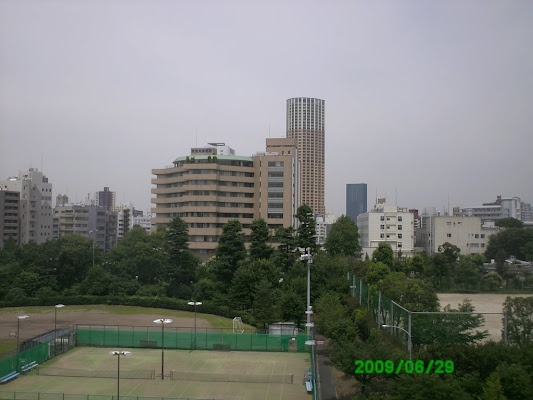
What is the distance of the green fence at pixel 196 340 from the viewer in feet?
110

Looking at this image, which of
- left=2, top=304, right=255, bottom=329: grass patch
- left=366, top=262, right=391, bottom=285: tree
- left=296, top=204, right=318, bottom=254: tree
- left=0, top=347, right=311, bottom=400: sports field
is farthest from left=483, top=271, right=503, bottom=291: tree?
left=0, top=347, right=311, bottom=400: sports field

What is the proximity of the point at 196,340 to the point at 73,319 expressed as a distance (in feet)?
48.3

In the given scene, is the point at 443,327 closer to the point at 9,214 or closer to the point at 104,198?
the point at 9,214

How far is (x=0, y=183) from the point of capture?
98.5 meters

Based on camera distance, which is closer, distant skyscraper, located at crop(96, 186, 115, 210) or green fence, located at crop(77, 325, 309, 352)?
green fence, located at crop(77, 325, 309, 352)

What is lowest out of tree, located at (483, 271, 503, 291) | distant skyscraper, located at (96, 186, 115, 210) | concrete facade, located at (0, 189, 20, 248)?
tree, located at (483, 271, 503, 291)

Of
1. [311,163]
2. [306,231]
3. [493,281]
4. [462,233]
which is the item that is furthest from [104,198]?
[493,281]

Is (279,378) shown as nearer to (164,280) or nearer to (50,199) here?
(164,280)

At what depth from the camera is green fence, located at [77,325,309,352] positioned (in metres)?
33.5

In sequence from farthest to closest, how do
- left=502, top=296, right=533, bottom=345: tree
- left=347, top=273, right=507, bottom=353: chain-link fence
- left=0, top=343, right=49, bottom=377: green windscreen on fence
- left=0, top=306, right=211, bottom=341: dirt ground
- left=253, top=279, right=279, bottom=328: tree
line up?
1. left=0, top=306, right=211, bottom=341: dirt ground
2. left=253, top=279, right=279, bottom=328: tree
3. left=0, top=343, right=49, bottom=377: green windscreen on fence
4. left=347, top=273, right=507, bottom=353: chain-link fence
5. left=502, top=296, right=533, bottom=345: tree

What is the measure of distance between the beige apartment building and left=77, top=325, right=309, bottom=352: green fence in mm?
41152

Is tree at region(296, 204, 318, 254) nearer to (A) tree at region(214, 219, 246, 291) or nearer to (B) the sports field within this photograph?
(A) tree at region(214, 219, 246, 291)

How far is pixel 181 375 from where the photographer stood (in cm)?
2678

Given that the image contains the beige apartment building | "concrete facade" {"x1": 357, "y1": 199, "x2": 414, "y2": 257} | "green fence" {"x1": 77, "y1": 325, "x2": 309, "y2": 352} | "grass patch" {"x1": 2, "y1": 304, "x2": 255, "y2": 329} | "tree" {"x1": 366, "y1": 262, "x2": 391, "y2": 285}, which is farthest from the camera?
"concrete facade" {"x1": 357, "y1": 199, "x2": 414, "y2": 257}
